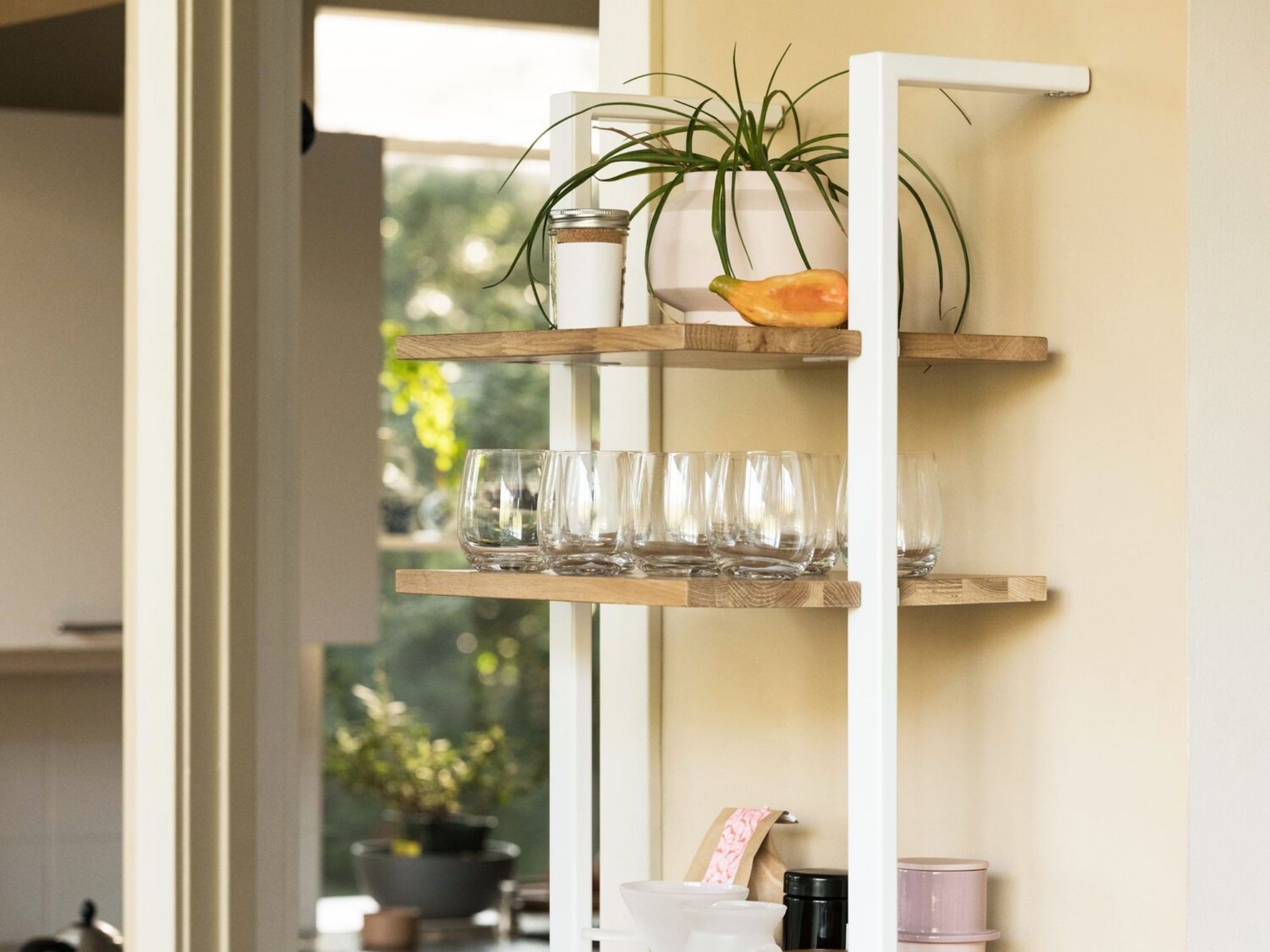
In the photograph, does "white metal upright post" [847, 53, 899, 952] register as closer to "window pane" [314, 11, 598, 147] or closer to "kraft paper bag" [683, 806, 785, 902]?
"kraft paper bag" [683, 806, 785, 902]

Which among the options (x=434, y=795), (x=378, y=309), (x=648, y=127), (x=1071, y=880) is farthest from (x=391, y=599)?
(x=1071, y=880)

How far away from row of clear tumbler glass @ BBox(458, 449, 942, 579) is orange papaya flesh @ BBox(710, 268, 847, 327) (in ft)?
0.38

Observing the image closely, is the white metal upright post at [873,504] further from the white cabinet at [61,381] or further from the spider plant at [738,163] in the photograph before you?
the white cabinet at [61,381]

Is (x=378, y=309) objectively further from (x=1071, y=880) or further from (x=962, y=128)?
(x=1071, y=880)

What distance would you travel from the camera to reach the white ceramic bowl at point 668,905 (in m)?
1.39

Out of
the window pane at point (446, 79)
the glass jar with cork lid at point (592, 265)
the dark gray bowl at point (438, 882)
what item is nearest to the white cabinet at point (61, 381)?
the dark gray bowl at point (438, 882)

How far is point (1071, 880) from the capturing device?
1.35 metres

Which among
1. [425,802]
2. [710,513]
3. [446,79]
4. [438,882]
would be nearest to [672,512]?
[710,513]

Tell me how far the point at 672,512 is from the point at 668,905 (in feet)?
1.15

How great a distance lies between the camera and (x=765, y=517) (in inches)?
51.7

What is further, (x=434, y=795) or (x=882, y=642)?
(x=434, y=795)

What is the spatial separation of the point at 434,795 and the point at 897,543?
283 cm

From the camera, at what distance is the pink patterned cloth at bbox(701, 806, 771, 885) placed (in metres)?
1.50

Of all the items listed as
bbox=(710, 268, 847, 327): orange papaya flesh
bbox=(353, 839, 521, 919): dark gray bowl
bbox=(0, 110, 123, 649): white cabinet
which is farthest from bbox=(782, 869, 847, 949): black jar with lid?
bbox=(353, 839, 521, 919): dark gray bowl
